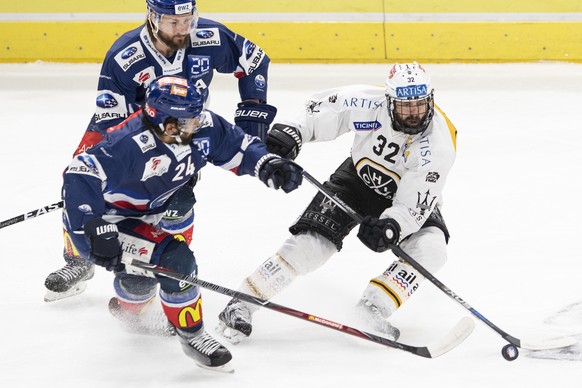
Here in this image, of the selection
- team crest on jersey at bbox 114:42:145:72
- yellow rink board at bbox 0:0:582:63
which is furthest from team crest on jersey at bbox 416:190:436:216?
yellow rink board at bbox 0:0:582:63

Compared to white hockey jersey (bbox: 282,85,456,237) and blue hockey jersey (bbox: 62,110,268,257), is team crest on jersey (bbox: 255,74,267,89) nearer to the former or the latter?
white hockey jersey (bbox: 282,85,456,237)

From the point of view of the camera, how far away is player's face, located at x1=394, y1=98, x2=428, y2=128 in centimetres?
363

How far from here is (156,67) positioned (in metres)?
3.92

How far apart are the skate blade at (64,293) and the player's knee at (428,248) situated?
129 cm

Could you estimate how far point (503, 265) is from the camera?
169 inches

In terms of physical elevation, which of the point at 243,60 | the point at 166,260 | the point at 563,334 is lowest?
the point at 563,334

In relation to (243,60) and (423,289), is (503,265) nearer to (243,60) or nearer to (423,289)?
(423,289)

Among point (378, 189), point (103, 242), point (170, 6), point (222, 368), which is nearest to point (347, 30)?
point (378, 189)

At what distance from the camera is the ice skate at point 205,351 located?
3.33m

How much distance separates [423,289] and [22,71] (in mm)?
4258

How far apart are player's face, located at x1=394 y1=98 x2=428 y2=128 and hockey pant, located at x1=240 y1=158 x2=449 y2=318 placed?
0.40 metres

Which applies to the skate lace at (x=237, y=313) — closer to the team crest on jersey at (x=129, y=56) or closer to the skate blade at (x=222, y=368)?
the skate blade at (x=222, y=368)

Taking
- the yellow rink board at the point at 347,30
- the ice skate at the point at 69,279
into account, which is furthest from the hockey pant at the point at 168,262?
the yellow rink board at the point at 347,30

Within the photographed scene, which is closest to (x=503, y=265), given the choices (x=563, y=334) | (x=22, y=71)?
(x=563, y=334)
